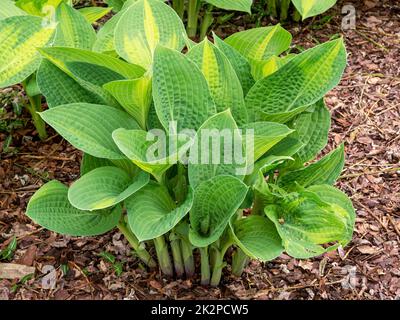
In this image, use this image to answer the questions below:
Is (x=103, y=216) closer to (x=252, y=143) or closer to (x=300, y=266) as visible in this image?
(x=252, y=143)

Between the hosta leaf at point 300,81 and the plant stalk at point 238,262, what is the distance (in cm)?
33

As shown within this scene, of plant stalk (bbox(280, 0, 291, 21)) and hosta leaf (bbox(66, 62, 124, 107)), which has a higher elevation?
hosta leaf (bbox(66, 62, 124, 107))

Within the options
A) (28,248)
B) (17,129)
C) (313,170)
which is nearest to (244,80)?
(313,170)

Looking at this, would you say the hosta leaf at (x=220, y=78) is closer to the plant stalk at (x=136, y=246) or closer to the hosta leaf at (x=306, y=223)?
the hosta leaf at (x=306, y=223)

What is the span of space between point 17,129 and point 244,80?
839 millimetres

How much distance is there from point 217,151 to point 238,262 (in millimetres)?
389

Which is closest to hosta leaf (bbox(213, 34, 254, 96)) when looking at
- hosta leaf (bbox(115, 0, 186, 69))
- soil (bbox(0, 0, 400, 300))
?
hosta leaf (bbox(115, 0, 186, 69))

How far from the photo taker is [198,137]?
45.8 inches

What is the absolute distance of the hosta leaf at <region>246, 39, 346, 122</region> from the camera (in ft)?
4.22

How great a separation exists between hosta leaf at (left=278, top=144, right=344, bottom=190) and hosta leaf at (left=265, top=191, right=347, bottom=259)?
9 cm

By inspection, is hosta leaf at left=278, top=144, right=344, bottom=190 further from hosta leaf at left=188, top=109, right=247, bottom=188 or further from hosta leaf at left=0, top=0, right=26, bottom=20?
hosta leaf at left=0, top=0, right=26, bottom=20

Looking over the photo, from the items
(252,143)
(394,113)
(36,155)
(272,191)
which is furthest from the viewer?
(394,113)

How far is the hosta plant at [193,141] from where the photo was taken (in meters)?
1.18

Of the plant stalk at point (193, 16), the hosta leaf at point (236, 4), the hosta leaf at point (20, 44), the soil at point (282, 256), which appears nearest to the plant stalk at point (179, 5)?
the plant stalk at point (193, 16)
